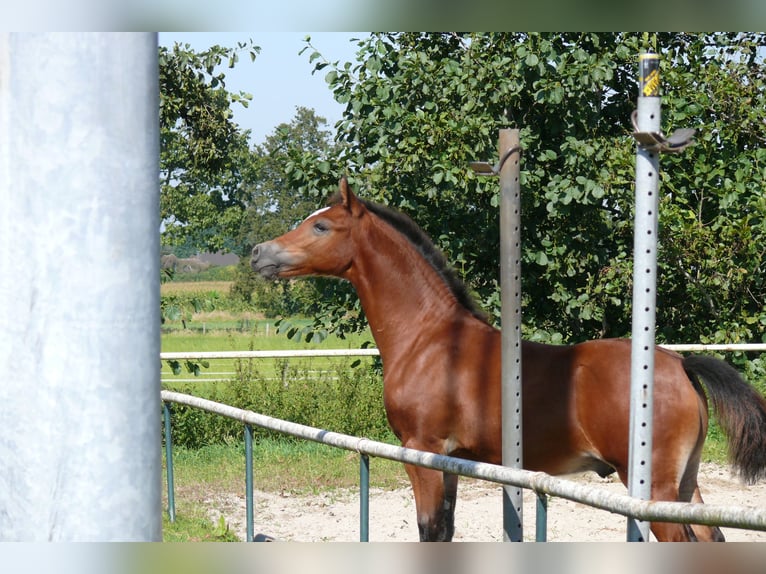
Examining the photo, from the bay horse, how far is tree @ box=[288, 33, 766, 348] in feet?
8.18

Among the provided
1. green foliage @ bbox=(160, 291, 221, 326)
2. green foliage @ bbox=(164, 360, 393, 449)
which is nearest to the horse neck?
green foliage @ bbox=(160, 291, 221, 326)

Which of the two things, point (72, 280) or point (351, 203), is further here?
point (351, 203)

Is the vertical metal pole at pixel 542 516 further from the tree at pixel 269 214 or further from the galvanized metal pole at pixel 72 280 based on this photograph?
the tree at pixel 269 214

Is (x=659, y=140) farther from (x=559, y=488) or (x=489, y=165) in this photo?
(x=489, y=165)

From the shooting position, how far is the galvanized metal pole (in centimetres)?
96

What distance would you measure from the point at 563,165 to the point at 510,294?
5247 mm

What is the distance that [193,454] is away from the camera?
7664 millimetres

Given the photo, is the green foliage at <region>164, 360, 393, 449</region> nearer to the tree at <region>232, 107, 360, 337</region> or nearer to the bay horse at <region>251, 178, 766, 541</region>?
the bay horse at <region>251, 178, 766, 541</region>

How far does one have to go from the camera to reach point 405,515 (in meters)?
6.00

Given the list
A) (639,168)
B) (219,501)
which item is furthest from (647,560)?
(219,501)

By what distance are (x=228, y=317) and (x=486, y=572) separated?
43773mm

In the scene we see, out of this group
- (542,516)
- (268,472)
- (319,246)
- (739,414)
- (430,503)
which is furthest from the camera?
(268,472)

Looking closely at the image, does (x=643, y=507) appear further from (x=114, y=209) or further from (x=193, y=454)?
(x=193, y=454)

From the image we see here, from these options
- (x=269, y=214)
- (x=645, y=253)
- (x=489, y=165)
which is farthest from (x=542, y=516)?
(x=269, y=214)
